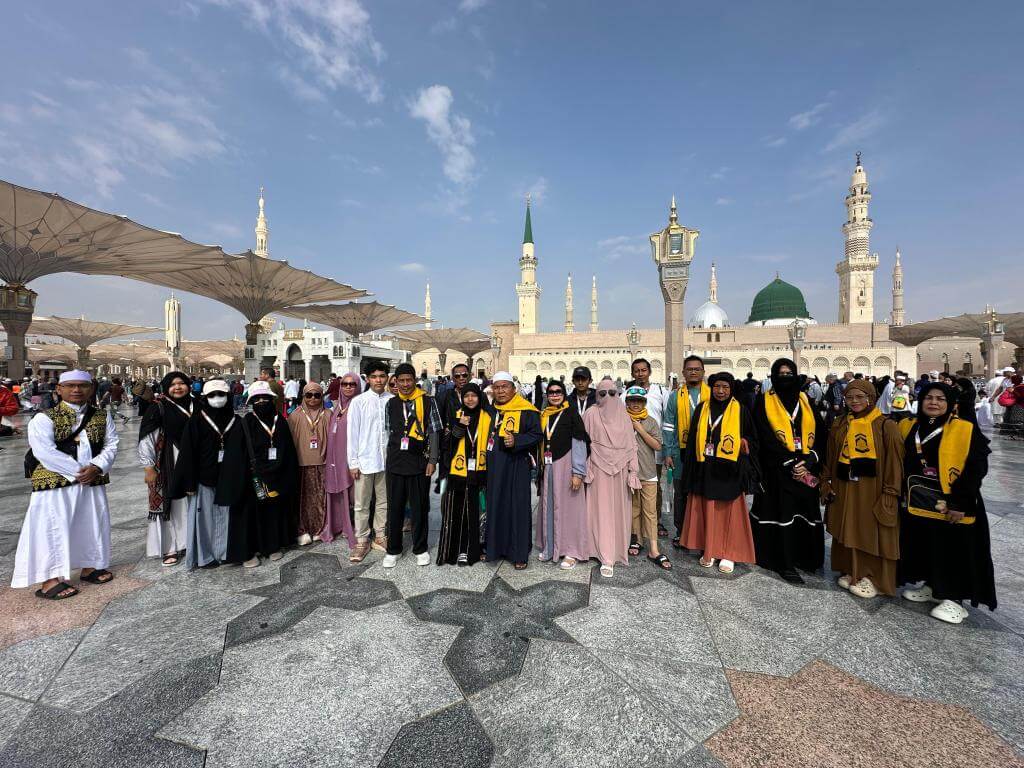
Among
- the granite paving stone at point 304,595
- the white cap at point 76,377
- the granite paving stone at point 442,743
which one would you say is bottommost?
the granite paving stone at point 304,595

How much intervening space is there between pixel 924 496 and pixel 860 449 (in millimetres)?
417

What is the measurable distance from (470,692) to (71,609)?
Result: 111 inches

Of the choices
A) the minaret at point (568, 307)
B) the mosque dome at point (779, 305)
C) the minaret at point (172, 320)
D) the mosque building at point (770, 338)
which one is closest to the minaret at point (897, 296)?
the mosque building at point (770, 338)

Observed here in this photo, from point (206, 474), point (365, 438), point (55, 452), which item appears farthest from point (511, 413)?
point (55, 452)

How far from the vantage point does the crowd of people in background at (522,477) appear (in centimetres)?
286

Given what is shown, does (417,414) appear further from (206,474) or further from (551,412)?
(206,474)

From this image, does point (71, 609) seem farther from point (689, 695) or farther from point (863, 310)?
point (863, 310)

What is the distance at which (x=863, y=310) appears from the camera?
136 ft

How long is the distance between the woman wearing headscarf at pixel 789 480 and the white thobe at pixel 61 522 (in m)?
4.87

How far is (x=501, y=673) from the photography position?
2119 millimetres

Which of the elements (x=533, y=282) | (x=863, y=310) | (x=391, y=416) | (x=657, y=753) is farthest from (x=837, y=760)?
(x=533, y=282)

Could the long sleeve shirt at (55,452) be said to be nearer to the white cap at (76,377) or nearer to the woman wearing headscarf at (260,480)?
the white cap at (76,377)

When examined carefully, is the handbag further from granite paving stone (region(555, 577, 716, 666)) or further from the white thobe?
the white thobe

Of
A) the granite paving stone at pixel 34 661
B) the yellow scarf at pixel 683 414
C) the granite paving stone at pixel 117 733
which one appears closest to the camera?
the granite paving stone at pixel 117 733
